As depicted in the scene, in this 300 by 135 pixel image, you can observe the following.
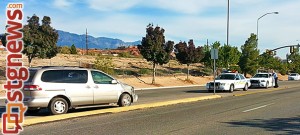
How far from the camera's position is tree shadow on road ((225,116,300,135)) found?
36.2ft

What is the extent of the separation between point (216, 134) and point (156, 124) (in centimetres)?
226

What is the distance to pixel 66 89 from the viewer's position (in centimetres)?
1384

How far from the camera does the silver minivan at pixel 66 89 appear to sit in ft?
43.2

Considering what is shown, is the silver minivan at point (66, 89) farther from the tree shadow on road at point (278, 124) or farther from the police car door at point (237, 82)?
the police car door at point (237, 82)

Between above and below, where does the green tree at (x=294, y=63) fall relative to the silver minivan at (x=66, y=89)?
above

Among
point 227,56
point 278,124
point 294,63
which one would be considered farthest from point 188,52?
point 294,63

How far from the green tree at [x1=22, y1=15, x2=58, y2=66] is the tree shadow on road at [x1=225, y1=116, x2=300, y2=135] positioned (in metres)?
24.2

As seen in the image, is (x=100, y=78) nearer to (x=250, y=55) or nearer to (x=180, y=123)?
(x=180, y=123)

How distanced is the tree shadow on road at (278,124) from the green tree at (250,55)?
43.6 m

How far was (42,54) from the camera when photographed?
112ft

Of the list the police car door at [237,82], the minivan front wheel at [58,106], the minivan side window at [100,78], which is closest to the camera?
the minivan front wheel at [58,106]

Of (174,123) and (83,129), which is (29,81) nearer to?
(83,129)

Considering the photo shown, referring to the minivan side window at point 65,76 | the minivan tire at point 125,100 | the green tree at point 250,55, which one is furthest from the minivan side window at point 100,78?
the green tree at point 250,55

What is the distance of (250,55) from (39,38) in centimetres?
3269
